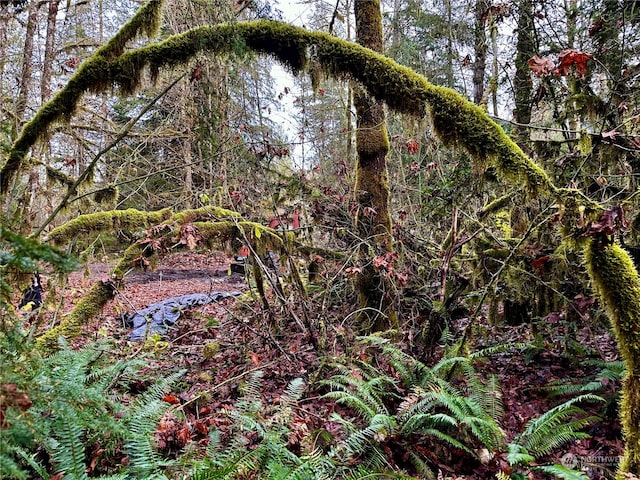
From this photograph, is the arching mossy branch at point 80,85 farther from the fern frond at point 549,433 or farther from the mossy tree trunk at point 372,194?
the fern frond at point 549,433

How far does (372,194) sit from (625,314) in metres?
3.10

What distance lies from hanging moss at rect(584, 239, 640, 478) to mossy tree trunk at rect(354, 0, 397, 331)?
8.35 feet

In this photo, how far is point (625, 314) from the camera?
7.82 ft

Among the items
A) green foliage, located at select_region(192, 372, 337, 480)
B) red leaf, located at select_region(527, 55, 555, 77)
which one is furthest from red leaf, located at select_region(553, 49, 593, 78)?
green foliage, located at select_region(192, 372, 337, 480)

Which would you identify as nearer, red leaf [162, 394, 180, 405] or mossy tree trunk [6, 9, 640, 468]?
mossy tree trunk [6, 9, 640, 468]

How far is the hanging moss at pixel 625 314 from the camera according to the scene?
2338 mm

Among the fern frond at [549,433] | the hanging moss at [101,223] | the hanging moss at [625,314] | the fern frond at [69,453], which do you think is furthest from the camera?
the hanging moss at [101,223]

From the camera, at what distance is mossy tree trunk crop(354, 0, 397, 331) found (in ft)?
15.8

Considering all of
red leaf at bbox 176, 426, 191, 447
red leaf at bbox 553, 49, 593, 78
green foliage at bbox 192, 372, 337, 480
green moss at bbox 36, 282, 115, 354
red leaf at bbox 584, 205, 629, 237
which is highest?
red leaf at bbox 553, 49, 593, 78

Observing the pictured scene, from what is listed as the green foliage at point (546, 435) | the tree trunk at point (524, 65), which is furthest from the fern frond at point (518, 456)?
the tree trunk at point (524, 65)

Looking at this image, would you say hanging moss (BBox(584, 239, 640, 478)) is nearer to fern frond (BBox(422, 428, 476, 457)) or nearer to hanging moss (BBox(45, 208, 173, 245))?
fern frond (BBox(422, 428, 476, 457))

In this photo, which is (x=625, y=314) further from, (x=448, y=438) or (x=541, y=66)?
(x=541, y=66)

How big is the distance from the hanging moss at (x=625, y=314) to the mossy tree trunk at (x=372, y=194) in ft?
8.35

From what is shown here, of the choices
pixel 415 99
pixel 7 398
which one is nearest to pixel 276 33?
pixel 415 99
